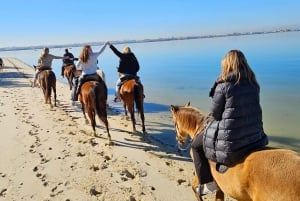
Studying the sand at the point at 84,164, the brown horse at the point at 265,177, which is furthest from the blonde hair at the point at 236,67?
the sand at the point at 84,164

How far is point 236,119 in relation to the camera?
161 inches

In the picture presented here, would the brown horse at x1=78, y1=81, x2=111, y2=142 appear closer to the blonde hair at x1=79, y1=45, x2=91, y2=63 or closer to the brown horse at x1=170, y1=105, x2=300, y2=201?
the blonde hair at x1=79, y1=45, x2=91, y2=63

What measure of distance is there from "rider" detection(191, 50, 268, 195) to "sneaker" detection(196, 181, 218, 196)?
91 cm

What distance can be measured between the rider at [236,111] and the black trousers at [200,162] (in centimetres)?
56

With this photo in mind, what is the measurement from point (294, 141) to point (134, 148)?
422cm

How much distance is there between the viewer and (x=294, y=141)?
9523 mm

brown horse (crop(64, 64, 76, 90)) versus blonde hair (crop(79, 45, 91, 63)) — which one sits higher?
blonde hair (crop(79, 45, 91, 63))

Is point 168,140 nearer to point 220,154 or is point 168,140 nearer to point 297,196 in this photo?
point 220,154

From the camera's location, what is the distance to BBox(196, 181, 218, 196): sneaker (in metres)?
5.17

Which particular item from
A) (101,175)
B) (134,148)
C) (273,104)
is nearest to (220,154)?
(101,175)

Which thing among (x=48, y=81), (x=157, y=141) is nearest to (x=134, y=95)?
(x=157, y=141)

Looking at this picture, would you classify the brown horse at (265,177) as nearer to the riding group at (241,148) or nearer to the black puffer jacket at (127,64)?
the riding group at (241,148)

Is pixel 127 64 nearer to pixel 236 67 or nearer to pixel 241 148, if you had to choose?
pixel 236 67

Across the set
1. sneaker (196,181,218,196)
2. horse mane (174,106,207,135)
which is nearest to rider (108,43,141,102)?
horse mane (174,106,207,135)
